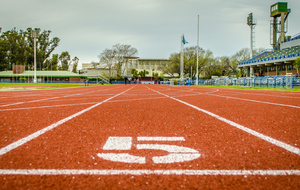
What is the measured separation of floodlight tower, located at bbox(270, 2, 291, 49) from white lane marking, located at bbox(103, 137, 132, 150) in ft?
203

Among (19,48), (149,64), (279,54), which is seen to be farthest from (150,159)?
(149,64)

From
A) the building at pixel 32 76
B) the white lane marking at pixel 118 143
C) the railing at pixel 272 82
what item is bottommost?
the white lane marking at pixel 118 143

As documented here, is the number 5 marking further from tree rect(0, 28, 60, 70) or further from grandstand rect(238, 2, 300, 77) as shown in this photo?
tree rect(0, 28, 60, 70)

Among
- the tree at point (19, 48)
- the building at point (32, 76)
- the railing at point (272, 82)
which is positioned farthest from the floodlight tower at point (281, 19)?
the tree at point (19, 48)

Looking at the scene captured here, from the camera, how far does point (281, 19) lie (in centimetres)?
5319

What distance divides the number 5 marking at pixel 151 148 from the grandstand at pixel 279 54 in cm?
4138

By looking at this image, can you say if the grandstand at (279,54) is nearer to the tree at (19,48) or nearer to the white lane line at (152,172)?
the white lane line at (152,172)

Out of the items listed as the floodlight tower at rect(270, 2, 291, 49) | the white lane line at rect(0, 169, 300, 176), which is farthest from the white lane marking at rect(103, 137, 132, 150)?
the floodlight tower at rect(270, 2, 291, 49)

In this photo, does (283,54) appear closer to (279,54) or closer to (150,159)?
(279,54)

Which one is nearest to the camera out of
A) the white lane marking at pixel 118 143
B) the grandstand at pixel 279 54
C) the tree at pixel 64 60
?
the white lane marking at pixel 118 143

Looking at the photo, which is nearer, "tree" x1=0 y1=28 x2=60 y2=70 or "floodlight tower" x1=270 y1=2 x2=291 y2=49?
"floodlight tower" x1=270 y1=2 x2=291 y2=49

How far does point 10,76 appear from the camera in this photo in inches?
2589

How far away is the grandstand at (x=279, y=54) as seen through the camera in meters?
41.2

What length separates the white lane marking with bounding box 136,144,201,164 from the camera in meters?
2.00
